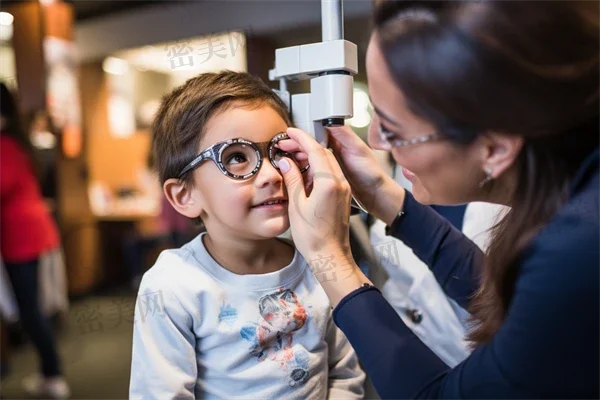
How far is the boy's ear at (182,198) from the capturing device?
0.57 meters

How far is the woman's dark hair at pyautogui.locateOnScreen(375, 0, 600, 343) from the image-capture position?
373mm

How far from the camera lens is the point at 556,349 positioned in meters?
0.38

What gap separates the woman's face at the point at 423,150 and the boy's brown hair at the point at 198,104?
0.46ft

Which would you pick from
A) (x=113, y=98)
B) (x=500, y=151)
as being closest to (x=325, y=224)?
(x=500, y=151)

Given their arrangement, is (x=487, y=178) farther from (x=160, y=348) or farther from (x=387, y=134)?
(x=160, y=348)

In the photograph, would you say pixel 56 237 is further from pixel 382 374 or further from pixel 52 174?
pixel 382 374

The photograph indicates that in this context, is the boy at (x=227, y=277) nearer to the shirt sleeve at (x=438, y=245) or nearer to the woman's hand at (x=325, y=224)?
the woman's hand at (x=325, y=224)

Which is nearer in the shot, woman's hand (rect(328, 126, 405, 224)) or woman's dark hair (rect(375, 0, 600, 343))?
woman's dark hair (rect(375, 0, 600, 343))

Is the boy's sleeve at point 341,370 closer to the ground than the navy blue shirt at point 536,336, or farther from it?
closer to the ground

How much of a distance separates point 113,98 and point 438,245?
500mm

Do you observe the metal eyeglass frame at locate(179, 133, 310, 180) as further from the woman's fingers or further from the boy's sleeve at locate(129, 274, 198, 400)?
the boy's sleeve at locate(129, 274, 198, 400)

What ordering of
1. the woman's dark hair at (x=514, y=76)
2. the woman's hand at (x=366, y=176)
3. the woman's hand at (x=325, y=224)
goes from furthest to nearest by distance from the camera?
the woman's hand at (x=366, y=176) < the woman's hand at (x=325, y=224) < the woman's dark hair at (x=514, y=76)

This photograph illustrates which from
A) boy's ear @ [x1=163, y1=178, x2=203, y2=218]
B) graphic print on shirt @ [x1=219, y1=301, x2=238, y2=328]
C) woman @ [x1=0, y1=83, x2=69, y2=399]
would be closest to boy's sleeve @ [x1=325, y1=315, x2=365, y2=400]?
graphic print on shirt @ [x1=219, y1=301, x2=238, y2=328]

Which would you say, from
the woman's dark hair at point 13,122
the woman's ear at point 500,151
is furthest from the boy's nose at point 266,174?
the woman's dark hair at point 13,122
